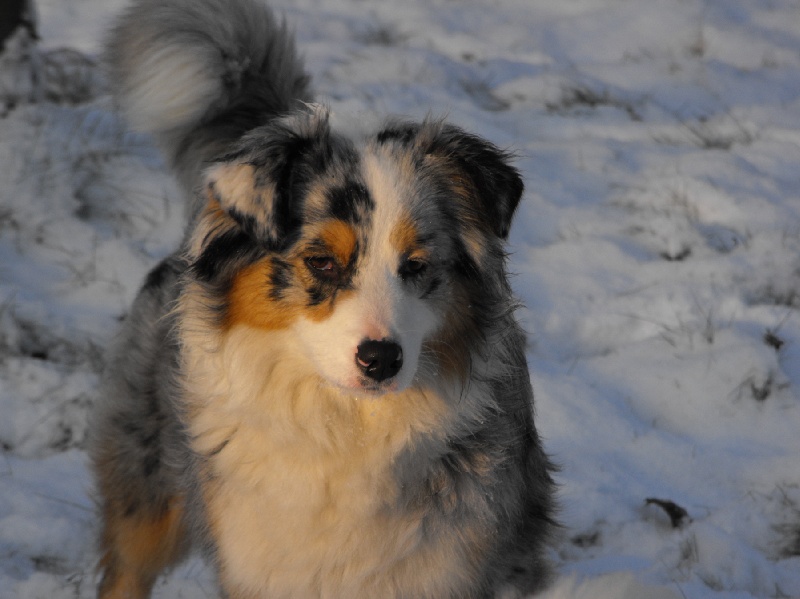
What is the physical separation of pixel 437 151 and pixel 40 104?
3740mm

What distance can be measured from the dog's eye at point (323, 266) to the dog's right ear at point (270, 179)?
0.13 metres

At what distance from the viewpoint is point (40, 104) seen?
5.85 meters

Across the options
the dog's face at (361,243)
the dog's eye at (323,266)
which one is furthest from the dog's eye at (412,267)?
the dog's eye at (323,266)

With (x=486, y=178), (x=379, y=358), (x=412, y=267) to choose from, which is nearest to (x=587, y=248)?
(x=486, y=178)

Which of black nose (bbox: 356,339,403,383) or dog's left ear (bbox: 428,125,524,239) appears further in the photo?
dog's left ear (bbox: 428,125,524,239)

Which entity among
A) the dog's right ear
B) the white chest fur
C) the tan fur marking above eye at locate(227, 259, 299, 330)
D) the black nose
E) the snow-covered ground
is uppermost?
the dog's right ear

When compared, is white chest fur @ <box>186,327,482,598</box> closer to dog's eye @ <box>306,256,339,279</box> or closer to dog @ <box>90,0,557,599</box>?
dog @ <box>90,0,557,599</box>

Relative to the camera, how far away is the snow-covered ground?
12.9ft

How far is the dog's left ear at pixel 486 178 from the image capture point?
9.72 ft

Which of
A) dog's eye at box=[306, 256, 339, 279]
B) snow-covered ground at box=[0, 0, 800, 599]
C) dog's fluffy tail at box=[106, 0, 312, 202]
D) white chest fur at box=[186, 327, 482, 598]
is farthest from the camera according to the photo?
snow-covered ground at box=[0, 0, 800, 599]

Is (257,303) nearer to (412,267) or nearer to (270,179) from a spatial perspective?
(270,179)

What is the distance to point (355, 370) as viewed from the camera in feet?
8.37

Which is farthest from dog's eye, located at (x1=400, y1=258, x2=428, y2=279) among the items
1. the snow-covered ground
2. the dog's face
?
the snow-covered ground

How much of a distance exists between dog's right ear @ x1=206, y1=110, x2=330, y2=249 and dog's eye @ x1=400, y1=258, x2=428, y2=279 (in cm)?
34
